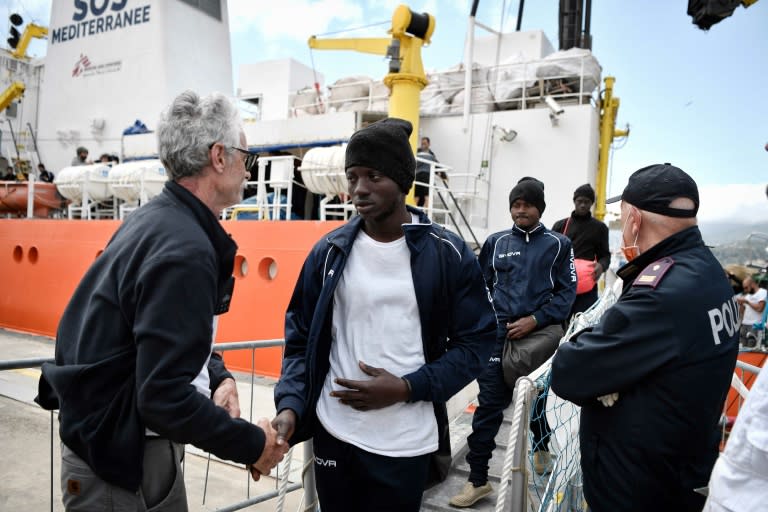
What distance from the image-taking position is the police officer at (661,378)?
165 centimetres

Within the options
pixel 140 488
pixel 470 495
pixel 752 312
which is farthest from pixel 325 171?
pixel 752 312

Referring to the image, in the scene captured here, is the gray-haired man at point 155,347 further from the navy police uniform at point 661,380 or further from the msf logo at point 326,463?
the navy police uniform at point 661,380

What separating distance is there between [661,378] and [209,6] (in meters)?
16.1

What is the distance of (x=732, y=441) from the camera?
1.24 metres

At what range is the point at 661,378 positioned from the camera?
1.67 metres

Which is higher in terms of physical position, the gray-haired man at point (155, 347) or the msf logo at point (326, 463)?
the gray-haired man at point (155, 347)

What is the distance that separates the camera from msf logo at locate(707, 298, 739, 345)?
168 centimetres

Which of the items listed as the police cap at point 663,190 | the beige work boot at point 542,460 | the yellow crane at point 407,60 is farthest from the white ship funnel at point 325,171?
the police cap at point 663,190

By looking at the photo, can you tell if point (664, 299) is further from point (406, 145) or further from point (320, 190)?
point (320, 190)

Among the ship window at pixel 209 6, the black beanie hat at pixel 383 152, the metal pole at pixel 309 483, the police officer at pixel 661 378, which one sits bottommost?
the metal pole at pixel 309 483

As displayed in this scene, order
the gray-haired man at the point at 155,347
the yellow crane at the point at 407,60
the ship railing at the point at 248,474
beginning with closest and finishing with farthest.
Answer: the gray-haired man at the point at 155,347
the ship railing at the point at 248,474
the yellow crane at the point at 407,60

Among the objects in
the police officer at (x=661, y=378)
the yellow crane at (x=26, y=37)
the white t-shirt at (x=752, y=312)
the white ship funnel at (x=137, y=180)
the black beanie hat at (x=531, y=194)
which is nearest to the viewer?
the police officer at (x=661, y=378)

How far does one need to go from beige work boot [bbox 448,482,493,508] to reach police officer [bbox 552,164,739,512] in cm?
170

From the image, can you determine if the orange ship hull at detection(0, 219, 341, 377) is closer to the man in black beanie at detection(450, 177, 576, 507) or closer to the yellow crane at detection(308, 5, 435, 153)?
the yellow crane at detection(308, 5, 435, 153)
